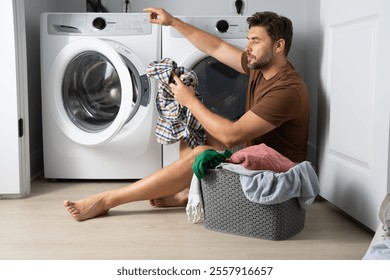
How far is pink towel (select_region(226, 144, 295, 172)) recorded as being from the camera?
174cm

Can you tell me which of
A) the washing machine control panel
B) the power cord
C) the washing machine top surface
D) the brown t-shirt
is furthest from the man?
the power cord

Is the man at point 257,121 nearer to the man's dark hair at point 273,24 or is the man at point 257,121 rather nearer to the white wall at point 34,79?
the man's dark hair at point 273,24

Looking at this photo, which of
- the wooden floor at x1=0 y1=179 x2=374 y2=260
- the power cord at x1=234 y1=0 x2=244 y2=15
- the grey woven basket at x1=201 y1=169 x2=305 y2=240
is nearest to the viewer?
the wooden floor at x1=0 y1=179 x2=374 y2=260

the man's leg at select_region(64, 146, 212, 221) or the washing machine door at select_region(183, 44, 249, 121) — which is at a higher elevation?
the washing machine door at select_region(183, 44, 249, 121)

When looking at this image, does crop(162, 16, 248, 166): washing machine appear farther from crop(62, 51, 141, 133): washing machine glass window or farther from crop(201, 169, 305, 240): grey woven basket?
crop(201, 169, 305, 240): grey woven basket

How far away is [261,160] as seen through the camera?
1.75 metres

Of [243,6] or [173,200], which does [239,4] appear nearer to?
[243,6]

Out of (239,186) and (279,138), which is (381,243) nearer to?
(239,186)

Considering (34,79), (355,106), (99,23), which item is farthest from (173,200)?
(34,79)

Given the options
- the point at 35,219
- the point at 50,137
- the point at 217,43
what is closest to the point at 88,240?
the point at 35,219

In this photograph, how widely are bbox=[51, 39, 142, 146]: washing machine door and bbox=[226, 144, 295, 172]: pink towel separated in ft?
2.20

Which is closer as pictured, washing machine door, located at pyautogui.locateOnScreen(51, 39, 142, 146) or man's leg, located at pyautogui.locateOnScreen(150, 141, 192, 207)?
man's leg, located at pyautogui.locateOnScreen(150, 141, 192, 207)

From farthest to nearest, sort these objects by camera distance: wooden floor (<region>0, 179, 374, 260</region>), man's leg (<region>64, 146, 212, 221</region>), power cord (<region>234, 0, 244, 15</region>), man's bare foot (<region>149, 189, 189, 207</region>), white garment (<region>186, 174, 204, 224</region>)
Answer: power cord (<region>234, 0, 244, 15</region>)
man's bare foot (<region>149, 189, 189, 207</region>)
man's leg (<region>64, 146, 212, 221</region>)
white garment (<region>186, 174, 204, 224</region>)
wooden floor (<region>0, 179, 374, 260</region>)

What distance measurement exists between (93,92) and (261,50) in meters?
0.89
